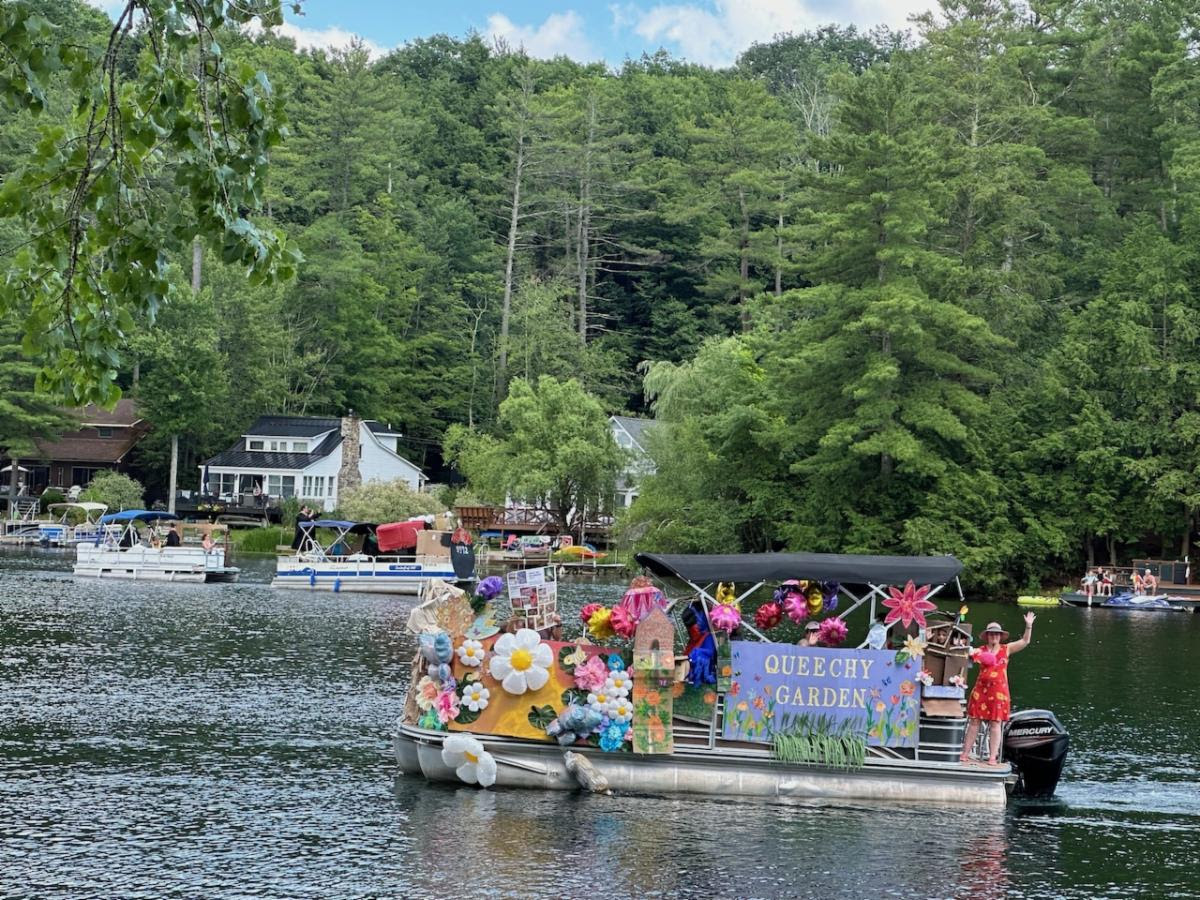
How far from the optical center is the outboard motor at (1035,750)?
22.5 meters

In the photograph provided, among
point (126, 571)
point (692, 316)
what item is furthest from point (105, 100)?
point (692, 316)

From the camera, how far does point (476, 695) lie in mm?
21812

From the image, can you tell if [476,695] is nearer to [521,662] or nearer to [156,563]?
[521,662]

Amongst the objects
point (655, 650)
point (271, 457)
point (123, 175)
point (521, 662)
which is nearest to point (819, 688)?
point (655, 650)

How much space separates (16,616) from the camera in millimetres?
43094

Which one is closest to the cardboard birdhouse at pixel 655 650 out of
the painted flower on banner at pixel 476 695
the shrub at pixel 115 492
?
the painted flower on banner at pixel 476 695

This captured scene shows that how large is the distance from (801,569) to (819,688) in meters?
1.75

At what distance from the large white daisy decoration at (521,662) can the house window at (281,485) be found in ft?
241

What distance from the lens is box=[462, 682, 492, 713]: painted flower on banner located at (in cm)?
2180

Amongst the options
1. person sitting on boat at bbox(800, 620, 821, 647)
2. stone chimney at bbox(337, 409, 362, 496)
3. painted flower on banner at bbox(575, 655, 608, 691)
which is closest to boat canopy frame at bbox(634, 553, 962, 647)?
person sitting on boat at bbox(800, 620, 821, 647)

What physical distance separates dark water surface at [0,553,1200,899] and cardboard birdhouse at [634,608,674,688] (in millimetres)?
1779

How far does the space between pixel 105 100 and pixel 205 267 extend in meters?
92.9

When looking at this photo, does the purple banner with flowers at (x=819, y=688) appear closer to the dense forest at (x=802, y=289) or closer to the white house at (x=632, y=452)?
A: the dense forest at (x=802, y=289)

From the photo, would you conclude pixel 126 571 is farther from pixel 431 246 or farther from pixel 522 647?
pixel 431 246
